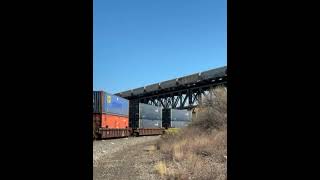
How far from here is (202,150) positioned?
65.5 feet

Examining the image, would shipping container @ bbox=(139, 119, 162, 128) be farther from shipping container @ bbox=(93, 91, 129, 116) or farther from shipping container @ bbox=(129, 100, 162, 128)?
shipping container @ bbox=(93, 91, 129, 116)

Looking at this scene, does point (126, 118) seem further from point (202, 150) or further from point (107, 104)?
point (202, 150)

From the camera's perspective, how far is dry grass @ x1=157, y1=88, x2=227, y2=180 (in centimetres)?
1334

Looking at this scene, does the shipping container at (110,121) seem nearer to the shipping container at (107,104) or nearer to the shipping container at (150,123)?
the shipping container at (107,104)

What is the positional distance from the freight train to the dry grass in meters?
5.32

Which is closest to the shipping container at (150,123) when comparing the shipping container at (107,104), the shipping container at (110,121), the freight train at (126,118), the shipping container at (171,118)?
the freight train at (126,118)

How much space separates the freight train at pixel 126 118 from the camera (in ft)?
107

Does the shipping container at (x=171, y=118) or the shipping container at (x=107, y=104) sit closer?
the shipping container at (x=107, y=104)

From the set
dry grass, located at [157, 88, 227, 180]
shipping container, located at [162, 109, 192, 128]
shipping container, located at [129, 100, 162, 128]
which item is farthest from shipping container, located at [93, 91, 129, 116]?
shipping container, located at [162, 109, 192, 128]

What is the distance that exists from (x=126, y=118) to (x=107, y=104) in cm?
820

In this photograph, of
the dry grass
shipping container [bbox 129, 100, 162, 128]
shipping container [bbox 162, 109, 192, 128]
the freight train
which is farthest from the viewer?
shipping container [bbox 162, 109, 192, 128]
